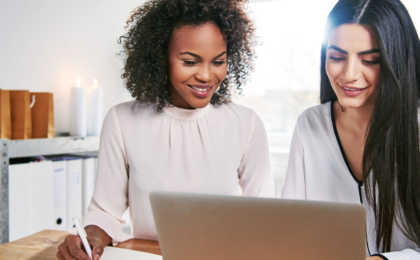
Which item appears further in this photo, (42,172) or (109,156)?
(42,172)

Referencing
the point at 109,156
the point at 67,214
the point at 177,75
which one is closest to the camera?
the point at 177,75

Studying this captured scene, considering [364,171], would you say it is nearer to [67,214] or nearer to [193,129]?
[193,129]

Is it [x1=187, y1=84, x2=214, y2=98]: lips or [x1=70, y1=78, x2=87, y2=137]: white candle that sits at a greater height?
[x1=187, y1=84, x2=214, y2=98]: lips

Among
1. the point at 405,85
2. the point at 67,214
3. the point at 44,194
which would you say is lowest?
the point at 67,214

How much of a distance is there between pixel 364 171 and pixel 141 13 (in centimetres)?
85

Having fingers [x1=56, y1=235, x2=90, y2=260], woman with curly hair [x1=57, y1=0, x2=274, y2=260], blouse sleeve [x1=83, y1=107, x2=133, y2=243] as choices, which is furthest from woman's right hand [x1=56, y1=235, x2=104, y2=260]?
blouse sleeve [x1=83, y1=107, x2=133, y2=243]

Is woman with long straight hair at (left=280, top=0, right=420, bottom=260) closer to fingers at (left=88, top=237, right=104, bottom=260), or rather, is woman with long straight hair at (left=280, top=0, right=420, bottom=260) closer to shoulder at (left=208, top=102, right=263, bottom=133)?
shoulder at (left=208, top=102, right=263, bottom=133)

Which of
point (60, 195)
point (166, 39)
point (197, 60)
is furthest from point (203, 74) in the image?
point (60, 195)

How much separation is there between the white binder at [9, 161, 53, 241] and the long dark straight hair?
1497 mm

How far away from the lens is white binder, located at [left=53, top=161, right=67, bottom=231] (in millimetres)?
1879

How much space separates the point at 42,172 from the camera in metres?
1.79

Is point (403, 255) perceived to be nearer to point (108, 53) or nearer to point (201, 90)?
point (201, 90)

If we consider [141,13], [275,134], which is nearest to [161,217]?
[141,13]

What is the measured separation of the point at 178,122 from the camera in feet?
4.02
